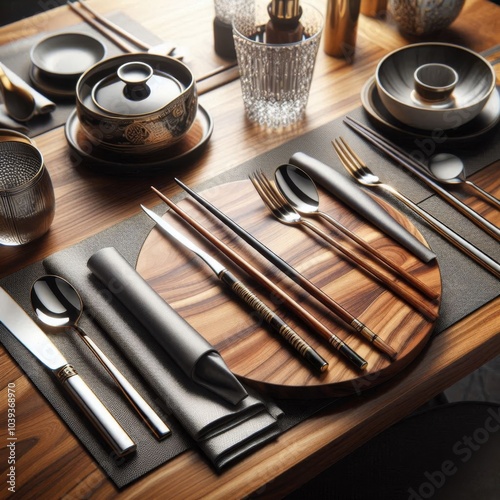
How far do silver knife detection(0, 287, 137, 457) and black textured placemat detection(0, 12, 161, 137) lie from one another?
39cm

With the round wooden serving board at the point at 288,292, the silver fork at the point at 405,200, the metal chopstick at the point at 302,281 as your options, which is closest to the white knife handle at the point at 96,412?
the round wooden serving board at the point at 288,292

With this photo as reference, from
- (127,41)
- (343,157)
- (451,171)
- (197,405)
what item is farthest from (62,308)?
(127,41)

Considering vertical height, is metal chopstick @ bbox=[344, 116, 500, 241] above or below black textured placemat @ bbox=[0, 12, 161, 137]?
above

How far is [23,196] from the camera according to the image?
854mm

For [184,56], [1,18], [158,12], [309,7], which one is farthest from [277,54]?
[1,18]

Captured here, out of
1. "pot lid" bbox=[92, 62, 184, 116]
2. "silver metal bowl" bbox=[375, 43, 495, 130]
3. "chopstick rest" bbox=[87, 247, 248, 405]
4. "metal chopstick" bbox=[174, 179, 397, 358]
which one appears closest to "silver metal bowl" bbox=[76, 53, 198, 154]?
"pot lid" bbox=[92, 62, 184, 116]

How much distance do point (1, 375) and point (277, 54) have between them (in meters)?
0.61

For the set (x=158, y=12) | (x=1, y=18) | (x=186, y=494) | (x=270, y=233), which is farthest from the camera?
(x=1, y=18)

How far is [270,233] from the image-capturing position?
35.5 inches

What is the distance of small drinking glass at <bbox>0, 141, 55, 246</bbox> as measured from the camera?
86 centimetres

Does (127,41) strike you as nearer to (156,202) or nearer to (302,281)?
(156,202)

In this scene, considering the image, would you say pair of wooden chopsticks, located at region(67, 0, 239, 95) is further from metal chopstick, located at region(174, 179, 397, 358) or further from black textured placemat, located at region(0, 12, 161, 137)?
metal chopstick, located at region(174, 179, 397, 358)

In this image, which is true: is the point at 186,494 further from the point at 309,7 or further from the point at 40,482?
the point at 309,7
